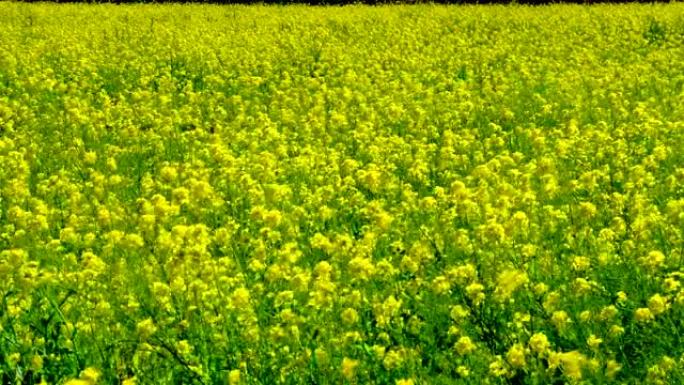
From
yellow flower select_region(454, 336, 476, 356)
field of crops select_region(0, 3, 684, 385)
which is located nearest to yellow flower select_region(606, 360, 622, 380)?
field of crops select_region(0, 3, 684, 385)

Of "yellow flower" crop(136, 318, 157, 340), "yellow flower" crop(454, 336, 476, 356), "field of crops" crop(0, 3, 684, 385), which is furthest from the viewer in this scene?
"field of crops" crop(0, 3, 684, 385)

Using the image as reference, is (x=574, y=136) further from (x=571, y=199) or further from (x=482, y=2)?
(x=482, y=2)

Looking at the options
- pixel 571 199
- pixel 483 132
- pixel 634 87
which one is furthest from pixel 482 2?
pixel 571 199

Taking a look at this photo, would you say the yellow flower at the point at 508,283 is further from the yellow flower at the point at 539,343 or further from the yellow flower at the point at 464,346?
the yellow flower at the point at 539,343

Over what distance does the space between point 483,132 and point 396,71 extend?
3723 mm

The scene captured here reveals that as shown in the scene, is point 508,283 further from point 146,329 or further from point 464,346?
point 146,329

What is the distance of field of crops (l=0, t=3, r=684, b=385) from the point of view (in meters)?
3.88

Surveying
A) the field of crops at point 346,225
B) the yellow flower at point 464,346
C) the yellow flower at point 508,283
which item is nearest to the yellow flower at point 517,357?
the field of crops at point 346,225

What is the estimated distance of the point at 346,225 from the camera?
5.87 metres

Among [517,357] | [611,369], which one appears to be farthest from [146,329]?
[611,369]

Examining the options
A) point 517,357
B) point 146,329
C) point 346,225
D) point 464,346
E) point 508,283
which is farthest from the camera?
point 346,225

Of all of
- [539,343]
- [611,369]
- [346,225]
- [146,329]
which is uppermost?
[539,343]

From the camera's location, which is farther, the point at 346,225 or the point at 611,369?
the point at 346,225

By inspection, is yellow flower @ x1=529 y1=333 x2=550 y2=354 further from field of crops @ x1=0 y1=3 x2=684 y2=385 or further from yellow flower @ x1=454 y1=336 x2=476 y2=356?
yellow flower @ x1=454 y1=336 x2=476 y2=356
